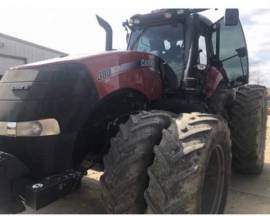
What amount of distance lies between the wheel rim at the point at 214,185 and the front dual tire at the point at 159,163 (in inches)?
15.7

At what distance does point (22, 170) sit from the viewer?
3.11 m

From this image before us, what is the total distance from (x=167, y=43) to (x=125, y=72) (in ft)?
4.28

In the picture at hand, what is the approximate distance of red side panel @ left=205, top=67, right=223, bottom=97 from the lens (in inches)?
200

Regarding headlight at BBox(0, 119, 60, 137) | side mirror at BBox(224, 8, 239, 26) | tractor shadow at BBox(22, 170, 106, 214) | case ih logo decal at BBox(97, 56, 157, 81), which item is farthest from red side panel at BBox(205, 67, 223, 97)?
headlight at BBox(0, 119, 60, 137)

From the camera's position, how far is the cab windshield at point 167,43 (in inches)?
190

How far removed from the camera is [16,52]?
21484 mm

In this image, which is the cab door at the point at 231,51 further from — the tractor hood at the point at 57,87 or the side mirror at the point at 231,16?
the tractor hood at the point at 57,87

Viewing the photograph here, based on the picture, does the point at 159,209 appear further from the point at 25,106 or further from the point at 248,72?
the point at 248,72

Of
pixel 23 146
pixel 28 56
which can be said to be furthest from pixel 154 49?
pixel 28 56

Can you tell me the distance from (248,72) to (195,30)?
2.45m

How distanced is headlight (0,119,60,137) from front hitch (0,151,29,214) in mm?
213

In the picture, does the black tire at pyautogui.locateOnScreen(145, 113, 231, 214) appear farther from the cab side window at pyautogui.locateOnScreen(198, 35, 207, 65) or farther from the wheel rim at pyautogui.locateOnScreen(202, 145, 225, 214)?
the cab side window at pyautogui.locateOnScreen(198, 35, 207, 65)

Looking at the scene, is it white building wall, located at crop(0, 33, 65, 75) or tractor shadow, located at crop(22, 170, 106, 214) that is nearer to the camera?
tractor shadow, located at crop(22, 170, 106, 214)

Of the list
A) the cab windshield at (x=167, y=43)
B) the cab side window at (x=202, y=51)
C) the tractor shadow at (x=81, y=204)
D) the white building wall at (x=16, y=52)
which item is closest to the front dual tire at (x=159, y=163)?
the tractor shadow at (x=81, y=204)
